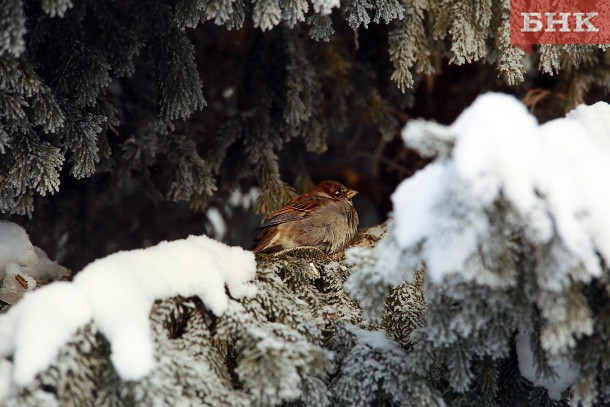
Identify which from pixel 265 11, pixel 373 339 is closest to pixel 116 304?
pixel 373 339

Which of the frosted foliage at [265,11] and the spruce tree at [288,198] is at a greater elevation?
the frosted foliage at [265,11]

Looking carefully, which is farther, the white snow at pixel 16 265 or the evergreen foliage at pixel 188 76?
the white snow at pixel 16 265

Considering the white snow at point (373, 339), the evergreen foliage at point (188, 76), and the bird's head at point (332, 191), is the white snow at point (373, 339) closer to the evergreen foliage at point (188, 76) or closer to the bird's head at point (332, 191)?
the evergreen foliage at point (188, 76)

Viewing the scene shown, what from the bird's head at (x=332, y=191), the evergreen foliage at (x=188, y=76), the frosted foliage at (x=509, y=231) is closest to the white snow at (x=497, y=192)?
the frosted foliage at (x=509, y=231)

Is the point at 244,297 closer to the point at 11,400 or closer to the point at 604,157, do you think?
the point at 11,400

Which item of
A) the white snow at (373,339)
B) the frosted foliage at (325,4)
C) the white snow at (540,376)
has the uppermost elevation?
the frosted foliage at (325,4)
